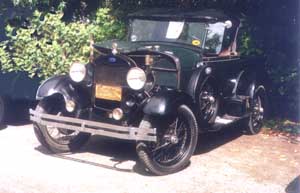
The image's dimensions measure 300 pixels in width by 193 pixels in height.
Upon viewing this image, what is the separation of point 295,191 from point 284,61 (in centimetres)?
403

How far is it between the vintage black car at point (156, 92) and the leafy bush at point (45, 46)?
1.02 metres

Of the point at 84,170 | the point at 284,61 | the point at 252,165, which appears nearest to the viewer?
the point at 84,170

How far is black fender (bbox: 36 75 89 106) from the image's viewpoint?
21.3 feet

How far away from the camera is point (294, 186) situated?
18.5ft

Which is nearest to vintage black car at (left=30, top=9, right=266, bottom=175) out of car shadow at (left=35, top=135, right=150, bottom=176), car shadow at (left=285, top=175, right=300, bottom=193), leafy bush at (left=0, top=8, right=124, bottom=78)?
car shadow at (left=35, top=135, right=150, bottom=176)

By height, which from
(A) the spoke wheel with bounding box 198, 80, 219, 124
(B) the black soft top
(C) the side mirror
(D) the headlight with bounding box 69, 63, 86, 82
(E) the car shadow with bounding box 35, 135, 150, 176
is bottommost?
(E) the car shadow with bounding box 35, 135, 150, 176

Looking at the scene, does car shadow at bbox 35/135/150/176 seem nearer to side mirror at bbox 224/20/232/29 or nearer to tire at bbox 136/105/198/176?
tire at bbox 136/105/198/176

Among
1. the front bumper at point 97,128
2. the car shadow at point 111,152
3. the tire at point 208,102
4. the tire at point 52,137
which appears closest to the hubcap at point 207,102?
the tire at point 208,102

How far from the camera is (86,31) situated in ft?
26.8

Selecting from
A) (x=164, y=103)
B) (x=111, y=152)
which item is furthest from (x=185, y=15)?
(x=111, y=152)

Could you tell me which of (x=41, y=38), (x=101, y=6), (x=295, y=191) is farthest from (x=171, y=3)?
(x=295, y=191)

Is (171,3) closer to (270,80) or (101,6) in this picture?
(101,6)

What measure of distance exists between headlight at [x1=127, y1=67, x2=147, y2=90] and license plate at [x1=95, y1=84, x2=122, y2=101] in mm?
263

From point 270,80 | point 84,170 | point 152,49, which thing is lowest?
point 84,170
